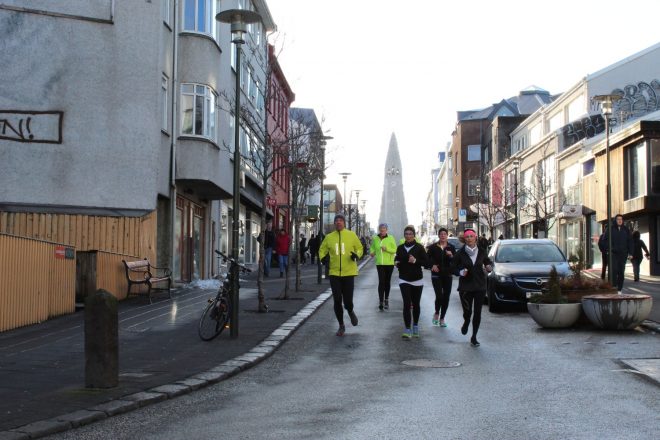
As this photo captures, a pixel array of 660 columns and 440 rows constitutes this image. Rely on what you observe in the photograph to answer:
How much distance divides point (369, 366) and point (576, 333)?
194 inches

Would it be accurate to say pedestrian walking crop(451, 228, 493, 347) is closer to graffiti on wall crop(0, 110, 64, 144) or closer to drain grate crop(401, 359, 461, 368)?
drain grate crop(401, 359, 461, 368)

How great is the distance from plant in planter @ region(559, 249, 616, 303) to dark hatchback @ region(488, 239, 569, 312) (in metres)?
1.46

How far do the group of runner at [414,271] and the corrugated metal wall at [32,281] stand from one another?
196 inches

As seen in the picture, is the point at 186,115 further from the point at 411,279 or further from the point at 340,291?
the point at 411,279

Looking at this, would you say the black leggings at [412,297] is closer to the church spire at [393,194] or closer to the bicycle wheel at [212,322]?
the bicycle wheel at [212,322]

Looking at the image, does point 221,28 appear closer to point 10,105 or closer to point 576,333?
point 10,105

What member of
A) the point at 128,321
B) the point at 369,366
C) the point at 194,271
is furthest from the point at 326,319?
the point at 194,271

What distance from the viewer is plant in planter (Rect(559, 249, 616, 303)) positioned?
14.2m

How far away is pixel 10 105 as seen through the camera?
13.9 meters

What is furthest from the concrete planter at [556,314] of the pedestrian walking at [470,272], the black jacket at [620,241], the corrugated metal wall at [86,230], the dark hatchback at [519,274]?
the corrugated metal wall at [86,230]

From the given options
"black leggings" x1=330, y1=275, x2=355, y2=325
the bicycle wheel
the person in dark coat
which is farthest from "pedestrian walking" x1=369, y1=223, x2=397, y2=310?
the person in dark coat

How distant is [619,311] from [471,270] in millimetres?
2836

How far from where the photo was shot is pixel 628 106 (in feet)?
137

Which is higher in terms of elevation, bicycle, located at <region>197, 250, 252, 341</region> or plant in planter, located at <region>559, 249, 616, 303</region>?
plant in planter, located at <region>559, 249, 616, 303</region>
